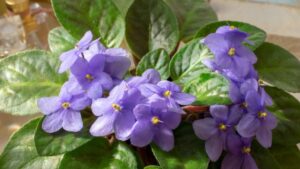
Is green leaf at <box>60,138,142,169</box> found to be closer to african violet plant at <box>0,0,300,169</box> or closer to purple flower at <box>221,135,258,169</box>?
african violet plant at <box>0,0,300,169</box>

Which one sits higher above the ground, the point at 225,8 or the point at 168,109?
the point at 168,109

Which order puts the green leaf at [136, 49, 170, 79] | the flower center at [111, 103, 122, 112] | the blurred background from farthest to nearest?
1. the blurred background
2. the green leaf at [136, 49, 170, 79]
3. the flower center at [111, 103, 122, 112]

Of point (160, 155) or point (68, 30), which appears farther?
point (68, 30)

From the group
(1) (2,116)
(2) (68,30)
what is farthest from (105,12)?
(1) (2,116)

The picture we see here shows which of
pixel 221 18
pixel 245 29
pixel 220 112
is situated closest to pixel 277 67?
pixel 245 29

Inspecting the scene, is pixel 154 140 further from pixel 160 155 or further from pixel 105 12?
pixel 105 12

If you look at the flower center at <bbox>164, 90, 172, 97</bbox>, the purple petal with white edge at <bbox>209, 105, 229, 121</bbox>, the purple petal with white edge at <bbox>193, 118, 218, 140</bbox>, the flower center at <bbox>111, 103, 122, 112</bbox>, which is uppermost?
the flower center at <bbox>111, 103, 122, 112</bbox>

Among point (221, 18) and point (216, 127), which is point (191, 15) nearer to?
point (216, 127)

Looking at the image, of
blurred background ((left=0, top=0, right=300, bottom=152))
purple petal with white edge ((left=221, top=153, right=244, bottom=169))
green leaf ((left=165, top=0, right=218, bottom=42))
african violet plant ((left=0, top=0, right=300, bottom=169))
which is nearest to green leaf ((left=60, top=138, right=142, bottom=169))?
african violet plant ((left=0, top=0, right=300, bottom=169))
